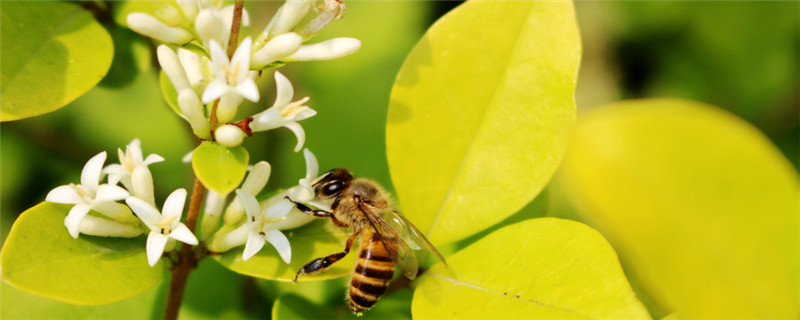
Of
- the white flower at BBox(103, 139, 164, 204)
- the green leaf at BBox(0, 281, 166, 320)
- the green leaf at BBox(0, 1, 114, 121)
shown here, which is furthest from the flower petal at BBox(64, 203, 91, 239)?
the green leaf at BBox(0, 281, 166, 320)

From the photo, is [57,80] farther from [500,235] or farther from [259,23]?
[259,23]

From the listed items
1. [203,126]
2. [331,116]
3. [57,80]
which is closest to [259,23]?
[331,116]

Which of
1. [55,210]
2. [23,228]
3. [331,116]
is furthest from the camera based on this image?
[331,116]

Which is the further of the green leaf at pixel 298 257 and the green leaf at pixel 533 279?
the green leaf at pixel 298 257

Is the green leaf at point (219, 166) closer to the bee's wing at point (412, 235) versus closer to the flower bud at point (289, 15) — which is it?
the flower bud at point (289, 15)

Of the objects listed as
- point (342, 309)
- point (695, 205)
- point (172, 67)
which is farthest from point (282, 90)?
point (695, 205)

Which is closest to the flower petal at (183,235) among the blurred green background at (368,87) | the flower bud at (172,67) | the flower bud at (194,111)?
the flower bud at (194,111)
